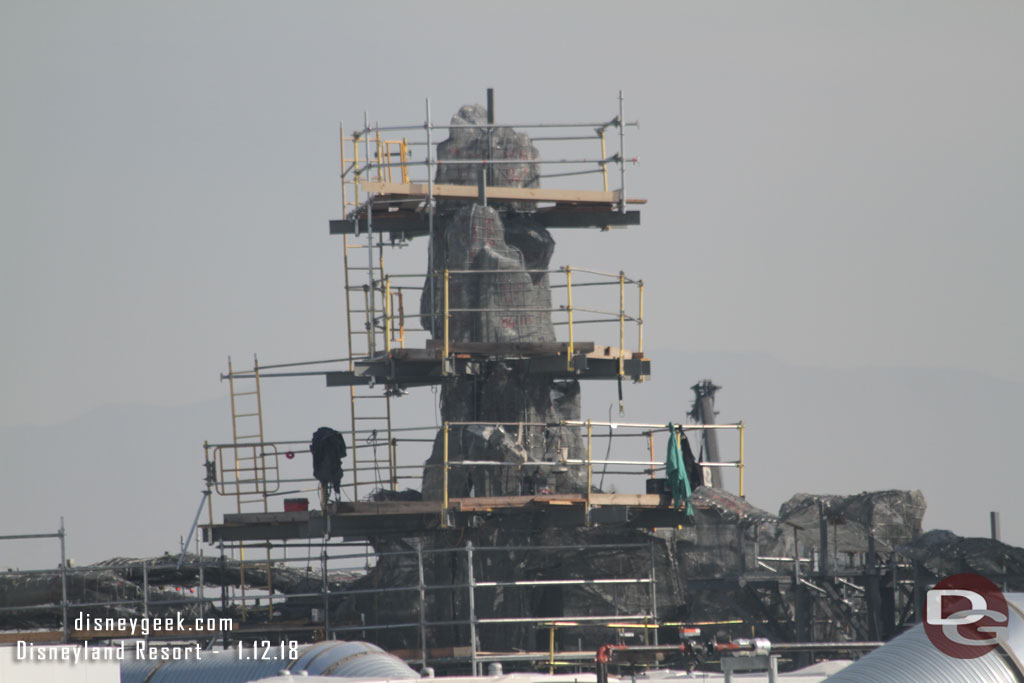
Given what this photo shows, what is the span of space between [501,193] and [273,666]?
985 cm

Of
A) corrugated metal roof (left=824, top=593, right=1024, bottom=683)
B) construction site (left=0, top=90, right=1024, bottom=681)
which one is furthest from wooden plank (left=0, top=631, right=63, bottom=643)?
corrugated metal roof (left=824, top=593, right=1024, bottom=683)

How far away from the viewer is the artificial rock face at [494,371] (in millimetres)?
29312

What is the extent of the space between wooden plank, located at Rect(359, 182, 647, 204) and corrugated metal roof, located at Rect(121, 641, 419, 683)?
329 inches

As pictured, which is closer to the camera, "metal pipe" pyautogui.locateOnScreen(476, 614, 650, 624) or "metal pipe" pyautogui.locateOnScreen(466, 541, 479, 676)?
"metal pipe" pyautogui.locateOnScreen(466, 541, 479, 676)

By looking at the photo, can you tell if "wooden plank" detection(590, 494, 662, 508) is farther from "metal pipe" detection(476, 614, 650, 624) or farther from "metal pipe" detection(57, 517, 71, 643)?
"metal pipe" detection(57, 517, 71, 643)

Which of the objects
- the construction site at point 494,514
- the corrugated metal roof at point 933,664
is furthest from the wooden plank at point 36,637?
the corrugated metal roof at point 933,664

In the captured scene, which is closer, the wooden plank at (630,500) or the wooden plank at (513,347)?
the wooden plank at (630,500)

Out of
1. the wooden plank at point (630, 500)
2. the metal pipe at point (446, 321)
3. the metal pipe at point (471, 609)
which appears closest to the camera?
the metal pipe at point (471, 609)

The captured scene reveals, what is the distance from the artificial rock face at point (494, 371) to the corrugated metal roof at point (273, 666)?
5041mm

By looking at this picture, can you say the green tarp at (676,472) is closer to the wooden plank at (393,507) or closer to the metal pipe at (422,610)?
the wooden plank at (393,507)

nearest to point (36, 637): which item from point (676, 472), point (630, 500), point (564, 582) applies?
point (564, 582)

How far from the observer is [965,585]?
17844 millimetres

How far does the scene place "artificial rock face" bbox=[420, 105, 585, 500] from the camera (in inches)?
1154

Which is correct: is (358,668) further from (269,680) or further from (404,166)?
(404,166)
